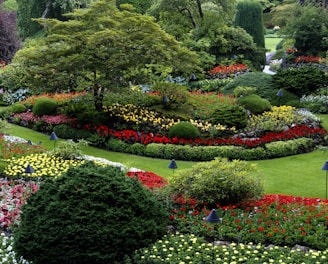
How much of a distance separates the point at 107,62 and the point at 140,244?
9254 millimetres

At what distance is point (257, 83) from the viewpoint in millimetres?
21156

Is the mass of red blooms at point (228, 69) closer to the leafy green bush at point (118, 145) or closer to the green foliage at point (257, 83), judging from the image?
the green foliage at point (257, 83)

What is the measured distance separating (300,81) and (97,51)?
8.40 meters

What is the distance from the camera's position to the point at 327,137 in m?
16.2

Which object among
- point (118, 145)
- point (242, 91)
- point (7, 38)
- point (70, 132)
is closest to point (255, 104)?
point (242, 91)

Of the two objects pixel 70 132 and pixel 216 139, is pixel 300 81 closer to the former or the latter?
pixel 216 139

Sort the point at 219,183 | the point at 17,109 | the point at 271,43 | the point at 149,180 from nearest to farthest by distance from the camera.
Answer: the point at 219,183 < the point at 149,180 < the point at 17,109 < the point at 271,43

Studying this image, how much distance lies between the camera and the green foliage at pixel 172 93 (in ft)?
59.8

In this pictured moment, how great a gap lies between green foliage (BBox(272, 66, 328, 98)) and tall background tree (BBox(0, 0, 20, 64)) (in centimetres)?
1439

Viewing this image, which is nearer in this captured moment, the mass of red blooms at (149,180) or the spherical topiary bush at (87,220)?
the spherical topiary bush at (87,220)

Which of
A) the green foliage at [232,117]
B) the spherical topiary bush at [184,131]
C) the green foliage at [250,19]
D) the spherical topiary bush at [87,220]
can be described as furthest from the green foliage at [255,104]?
the green foliage at [250,19]

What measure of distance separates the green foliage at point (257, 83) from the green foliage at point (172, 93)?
3662mm

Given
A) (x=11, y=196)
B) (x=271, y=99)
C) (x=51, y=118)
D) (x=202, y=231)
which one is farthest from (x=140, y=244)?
(x=271, y=99)

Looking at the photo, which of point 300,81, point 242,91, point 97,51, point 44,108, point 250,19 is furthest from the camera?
point 250,19
